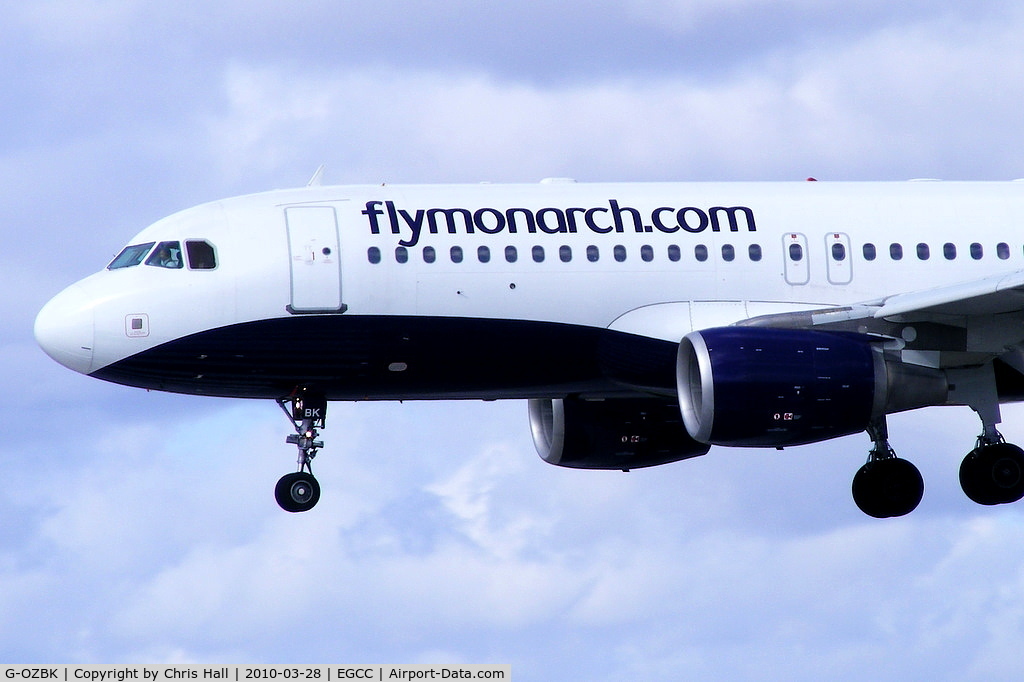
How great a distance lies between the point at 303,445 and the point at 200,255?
328 cm

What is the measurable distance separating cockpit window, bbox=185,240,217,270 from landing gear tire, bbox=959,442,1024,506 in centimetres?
1207

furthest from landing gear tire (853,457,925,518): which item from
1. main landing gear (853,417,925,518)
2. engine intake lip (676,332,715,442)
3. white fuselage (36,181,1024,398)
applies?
engine intake lip (676,332,715,442)

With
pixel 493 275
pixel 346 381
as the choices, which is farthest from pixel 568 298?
pixel 346 381

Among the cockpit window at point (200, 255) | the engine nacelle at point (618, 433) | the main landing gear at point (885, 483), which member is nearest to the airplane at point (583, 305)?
the cockpit window at point (200, 255)

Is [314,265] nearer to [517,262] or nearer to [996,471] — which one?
[517,262]

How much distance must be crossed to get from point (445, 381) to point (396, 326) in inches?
59.5

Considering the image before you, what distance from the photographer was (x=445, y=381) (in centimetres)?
3378

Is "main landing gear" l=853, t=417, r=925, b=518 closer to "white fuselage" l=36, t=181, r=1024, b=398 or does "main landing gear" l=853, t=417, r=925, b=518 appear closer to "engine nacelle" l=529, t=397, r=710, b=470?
"white fuselage" l=36, t=181, r=1024, b=398

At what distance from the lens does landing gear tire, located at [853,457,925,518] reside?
3525cm

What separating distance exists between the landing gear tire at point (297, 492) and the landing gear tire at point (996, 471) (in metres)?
10.1

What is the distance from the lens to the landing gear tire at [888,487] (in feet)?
116

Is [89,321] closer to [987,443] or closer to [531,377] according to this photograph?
[531,377]

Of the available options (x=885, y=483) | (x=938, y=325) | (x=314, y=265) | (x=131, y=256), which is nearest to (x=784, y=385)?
(x=938, y=325)

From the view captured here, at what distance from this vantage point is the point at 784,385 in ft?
102
